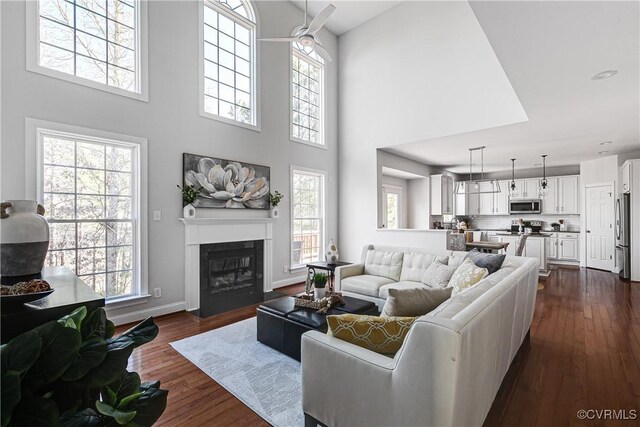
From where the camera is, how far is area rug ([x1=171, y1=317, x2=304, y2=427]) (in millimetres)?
2059

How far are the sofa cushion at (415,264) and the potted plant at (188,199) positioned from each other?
2964 millimetres

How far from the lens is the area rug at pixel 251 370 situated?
2.06 metres

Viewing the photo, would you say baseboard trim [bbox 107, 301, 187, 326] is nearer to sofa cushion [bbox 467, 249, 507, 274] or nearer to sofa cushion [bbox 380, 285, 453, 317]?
sofa cushion [bbox 380, 285, 453, 317]

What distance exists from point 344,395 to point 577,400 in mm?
1842

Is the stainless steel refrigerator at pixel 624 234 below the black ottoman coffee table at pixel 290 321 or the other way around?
the other way around

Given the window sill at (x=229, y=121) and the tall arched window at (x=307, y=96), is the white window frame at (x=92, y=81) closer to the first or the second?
the window sill at (x=229, y=121)

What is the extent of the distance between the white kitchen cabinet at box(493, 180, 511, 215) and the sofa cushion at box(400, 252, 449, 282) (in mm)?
6137

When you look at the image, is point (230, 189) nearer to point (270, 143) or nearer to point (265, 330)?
point (270, 143)

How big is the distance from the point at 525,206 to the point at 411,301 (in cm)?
827

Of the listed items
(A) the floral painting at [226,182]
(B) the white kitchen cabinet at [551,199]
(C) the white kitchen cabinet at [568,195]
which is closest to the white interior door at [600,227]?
(C) the white kitchen cabinet at [568,195]

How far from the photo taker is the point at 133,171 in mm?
3727

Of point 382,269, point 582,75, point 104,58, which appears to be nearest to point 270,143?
point 104,58

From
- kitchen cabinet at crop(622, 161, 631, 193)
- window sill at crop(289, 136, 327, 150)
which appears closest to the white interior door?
kitchen cabinet at crop(622, 161, 631, 193)

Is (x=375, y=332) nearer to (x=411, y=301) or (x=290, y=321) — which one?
(x=411, y=301)
